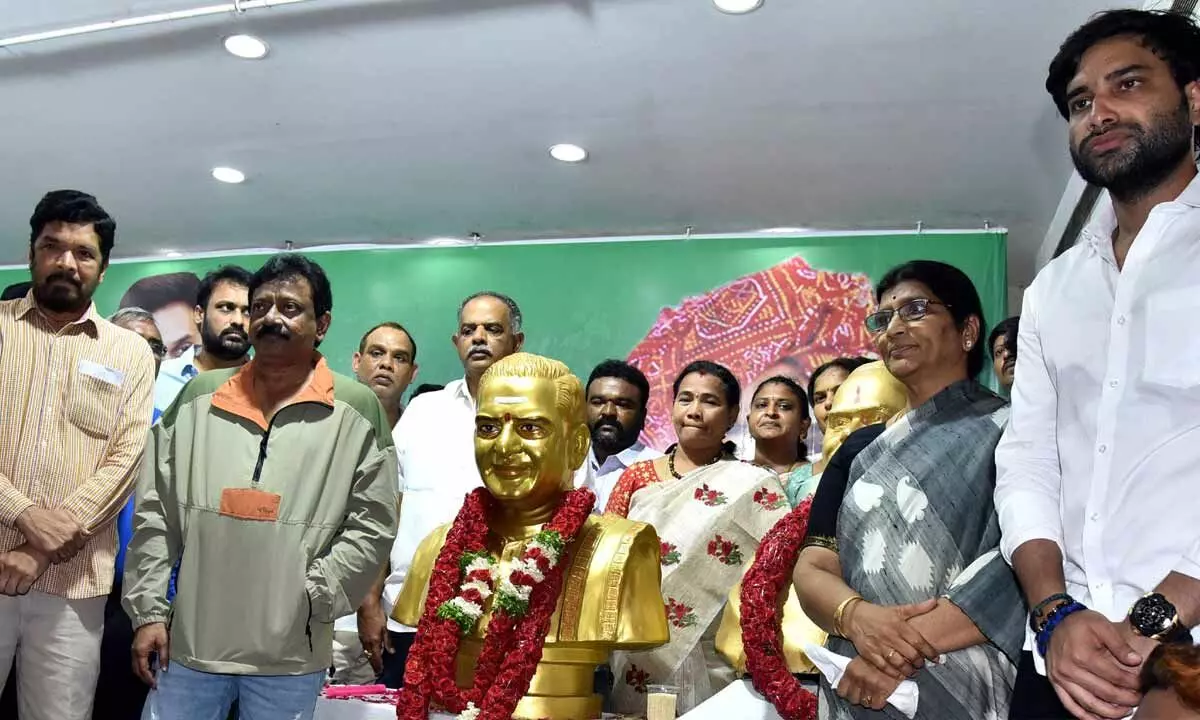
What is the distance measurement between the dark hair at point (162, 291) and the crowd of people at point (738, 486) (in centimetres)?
347

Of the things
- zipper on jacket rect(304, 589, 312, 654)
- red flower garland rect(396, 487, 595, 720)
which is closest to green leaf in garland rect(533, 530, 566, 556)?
red flower garland rect(396, 487, 595, 720)

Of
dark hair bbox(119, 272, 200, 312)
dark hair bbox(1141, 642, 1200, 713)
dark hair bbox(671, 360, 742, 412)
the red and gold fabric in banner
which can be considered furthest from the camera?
dark hair bbox(119, 272, 200, 312)

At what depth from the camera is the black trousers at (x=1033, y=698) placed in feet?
6.71

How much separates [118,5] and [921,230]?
477 cm

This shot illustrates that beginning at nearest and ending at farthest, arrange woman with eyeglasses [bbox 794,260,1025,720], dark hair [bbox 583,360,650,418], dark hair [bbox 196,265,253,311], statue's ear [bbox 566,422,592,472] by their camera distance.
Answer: woman with eyeglasses [bbox 794,260,1025,720], statue's ear [bbox 566,422,592,472], dark hair [bbox 196,265,253,311], dark hair [bbox 583,360,650,418]

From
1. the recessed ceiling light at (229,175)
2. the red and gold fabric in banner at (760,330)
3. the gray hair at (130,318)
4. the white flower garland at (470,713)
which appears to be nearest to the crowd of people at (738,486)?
the white flower garland at (470,713)

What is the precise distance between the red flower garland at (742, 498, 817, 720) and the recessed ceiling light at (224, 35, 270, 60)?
344cm

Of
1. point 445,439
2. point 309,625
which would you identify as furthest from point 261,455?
point 445,439

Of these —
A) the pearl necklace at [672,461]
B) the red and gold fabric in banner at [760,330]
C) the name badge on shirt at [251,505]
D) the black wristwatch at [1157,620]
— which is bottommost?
the black wristwatch at [1157,620]

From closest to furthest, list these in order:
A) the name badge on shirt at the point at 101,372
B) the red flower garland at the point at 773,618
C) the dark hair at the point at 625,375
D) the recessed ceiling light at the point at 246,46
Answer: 1. the red flower garland at the point at 773,618
2. the name badge on shirt at the point at 101,372
3. the recessed ceiling light at the point at 246,46
4. the dark hair at the point at 625,375

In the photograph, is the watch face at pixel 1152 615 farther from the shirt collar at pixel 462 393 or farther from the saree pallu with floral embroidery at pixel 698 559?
the shirt collar at pixel 462 393

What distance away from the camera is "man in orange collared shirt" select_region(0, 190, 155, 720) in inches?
136

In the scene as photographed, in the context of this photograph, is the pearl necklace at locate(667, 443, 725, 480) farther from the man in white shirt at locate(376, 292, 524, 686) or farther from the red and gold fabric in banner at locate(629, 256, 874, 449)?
the red and gold fabric in banner at locate(629, 256, 874, 449)

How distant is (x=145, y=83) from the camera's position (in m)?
5.84
